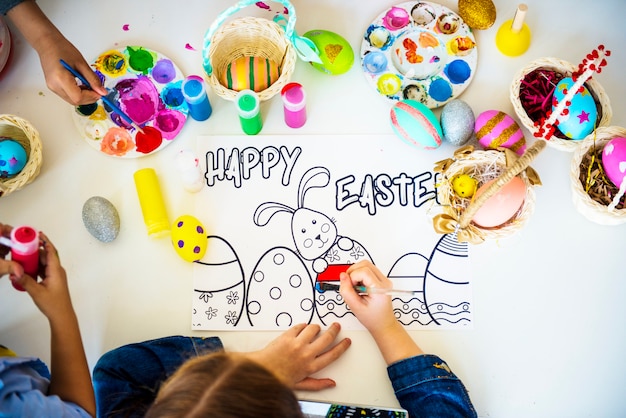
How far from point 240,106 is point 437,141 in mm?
325

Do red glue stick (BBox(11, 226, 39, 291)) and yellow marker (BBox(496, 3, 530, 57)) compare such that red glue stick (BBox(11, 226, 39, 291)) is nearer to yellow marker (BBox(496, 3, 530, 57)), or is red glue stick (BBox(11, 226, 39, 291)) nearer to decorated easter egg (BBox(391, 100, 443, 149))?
decorated easter egg (BBox(391, 100, 443, 149))

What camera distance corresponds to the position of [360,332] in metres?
0.88

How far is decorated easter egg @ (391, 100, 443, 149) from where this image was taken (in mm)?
890

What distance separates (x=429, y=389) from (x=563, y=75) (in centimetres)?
55

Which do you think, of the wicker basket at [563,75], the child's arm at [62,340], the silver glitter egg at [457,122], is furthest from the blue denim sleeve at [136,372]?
the wicker basket at [563,75]

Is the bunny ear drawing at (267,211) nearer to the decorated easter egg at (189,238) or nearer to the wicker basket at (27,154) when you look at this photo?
the decorated easter egg at (189,238)

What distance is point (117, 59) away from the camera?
98 centimetres

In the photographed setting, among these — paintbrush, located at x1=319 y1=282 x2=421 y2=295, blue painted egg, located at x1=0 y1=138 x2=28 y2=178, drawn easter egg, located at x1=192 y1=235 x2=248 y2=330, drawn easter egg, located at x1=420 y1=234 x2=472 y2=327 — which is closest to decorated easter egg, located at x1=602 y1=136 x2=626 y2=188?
drawn easter egg, located at x1=420 y1=234 x2=472 y2=327

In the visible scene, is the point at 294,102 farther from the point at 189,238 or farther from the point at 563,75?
the point at 563,75

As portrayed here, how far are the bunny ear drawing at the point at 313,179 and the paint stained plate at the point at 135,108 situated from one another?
236 millimetres

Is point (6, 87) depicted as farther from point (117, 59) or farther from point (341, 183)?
point (341, 183)

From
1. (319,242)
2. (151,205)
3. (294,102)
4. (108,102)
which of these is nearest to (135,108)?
(108,102)

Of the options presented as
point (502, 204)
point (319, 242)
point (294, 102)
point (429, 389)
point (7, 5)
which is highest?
point (7, 5)

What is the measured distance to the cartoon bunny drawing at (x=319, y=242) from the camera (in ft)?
2.94
